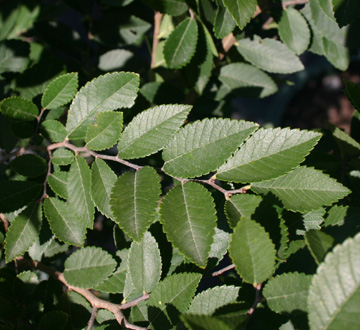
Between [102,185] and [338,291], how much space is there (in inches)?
18.5

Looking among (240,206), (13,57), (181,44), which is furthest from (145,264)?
(13,57)

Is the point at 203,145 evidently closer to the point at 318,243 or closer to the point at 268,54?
the point at 318,243

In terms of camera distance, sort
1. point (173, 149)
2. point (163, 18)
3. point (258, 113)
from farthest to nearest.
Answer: point (258, 113) < point (163, 18) < point (173, 149)

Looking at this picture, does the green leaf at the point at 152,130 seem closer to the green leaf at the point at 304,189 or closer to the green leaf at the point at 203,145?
the green leaf at the point at 203,145

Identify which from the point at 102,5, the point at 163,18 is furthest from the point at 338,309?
the point at 102,5

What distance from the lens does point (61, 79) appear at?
2.87 ft

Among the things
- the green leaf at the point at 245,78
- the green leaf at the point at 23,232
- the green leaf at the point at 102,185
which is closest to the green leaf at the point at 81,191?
the green leaf at the point at 102,185

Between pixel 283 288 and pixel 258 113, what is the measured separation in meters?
2.62

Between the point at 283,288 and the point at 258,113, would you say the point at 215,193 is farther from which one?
the point at 258,113

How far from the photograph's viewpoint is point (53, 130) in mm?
888

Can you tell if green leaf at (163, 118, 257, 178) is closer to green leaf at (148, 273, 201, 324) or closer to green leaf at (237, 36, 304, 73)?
green leaf at (148, 273, 201, 324)

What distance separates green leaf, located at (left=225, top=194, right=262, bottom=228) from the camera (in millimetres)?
713

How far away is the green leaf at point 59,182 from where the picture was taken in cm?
86

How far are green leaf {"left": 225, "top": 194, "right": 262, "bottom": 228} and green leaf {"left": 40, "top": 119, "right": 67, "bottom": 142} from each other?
15.9 inches
